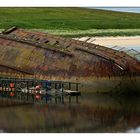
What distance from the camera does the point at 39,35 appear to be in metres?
23.1

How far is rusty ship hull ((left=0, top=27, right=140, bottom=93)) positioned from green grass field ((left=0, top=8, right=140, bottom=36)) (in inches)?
24.6

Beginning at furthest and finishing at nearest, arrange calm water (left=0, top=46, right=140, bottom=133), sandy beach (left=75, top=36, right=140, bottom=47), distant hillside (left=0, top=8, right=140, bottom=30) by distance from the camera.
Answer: sandy beach (left=75, top=36, right=140, bottom=47), distant hillside (left=0, top=8, right=140, bottom=30), calm water (left=0, top=46, right=140, bottom=133)

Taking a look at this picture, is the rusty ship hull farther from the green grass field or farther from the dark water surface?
the green grass field

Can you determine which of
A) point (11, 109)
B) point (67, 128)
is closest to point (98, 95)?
point (11, 109)

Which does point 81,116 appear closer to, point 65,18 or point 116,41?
point 65,18

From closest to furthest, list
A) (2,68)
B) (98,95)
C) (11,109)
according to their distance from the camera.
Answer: (11,109), (98,95), (2,68)

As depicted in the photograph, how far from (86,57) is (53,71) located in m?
1.04

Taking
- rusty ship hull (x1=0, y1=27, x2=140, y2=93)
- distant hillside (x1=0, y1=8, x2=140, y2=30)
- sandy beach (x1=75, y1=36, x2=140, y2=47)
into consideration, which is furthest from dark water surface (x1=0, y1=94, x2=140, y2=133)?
sandy beach (x1=75, y1=36, x2=140, y2=47)

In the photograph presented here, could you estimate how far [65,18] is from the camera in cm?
2134

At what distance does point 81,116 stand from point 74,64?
10.3 ft

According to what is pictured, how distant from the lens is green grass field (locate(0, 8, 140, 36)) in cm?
2061

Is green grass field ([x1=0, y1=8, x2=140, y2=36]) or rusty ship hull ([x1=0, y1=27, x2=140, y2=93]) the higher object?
green grass field ([x1=0, y1=8, x2=140, y2=36])

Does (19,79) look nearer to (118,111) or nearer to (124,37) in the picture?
(118,111)

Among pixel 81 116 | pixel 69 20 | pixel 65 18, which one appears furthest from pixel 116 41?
pixel 81 116
